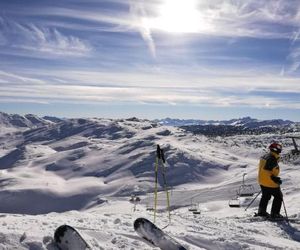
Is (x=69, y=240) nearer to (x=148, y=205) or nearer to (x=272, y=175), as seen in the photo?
(x=272, y=175)

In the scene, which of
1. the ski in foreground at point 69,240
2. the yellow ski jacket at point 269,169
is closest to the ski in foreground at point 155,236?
the ski in foreground at point 69,240

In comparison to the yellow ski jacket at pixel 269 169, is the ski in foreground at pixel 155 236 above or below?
below

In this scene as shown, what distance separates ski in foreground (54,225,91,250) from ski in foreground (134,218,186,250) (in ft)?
5.98

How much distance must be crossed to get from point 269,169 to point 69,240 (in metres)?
8.12

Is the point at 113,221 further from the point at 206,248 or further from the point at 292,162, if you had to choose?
the point at 292,162

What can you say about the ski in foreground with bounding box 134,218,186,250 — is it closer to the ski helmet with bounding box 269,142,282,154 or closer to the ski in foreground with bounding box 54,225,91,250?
the ski in foreground with bounding box 54,225,91,250

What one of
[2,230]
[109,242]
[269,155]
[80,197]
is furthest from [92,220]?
[80,197]

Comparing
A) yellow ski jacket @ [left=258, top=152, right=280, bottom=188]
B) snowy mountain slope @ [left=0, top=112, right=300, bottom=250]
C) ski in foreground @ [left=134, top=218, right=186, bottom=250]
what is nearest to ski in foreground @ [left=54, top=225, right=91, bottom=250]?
snowy mountain slope @ [left=0, top=112, right=300, bottom=250]

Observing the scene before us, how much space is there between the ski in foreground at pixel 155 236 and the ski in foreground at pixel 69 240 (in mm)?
1823

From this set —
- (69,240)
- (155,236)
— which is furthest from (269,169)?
(69,240)

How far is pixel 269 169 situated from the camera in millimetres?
14906

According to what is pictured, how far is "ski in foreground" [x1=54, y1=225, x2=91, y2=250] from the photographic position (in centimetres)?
921

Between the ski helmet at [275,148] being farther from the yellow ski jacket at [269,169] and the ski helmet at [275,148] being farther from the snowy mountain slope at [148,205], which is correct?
Result: the snowy mountain slope at [148,205]

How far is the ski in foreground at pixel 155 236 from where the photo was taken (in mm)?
10089
